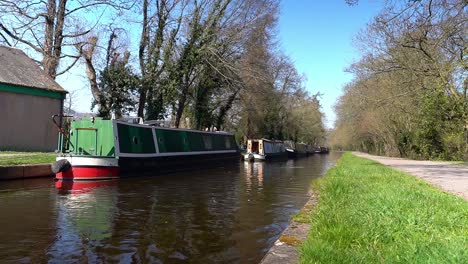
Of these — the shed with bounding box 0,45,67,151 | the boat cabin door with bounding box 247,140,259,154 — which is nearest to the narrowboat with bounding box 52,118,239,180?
the shed with bounding box 0,45,67,151

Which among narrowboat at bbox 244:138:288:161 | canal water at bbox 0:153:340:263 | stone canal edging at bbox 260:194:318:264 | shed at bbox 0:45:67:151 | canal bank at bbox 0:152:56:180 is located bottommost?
canal water at bbox 0:153:340:263

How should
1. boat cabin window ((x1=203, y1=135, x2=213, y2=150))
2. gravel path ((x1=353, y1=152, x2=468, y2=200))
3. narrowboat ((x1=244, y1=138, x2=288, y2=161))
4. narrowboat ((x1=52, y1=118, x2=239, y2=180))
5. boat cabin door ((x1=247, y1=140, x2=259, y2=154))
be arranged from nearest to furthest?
gravel path ((x1=353, y1=152, x2=468, y2=200)) < narrowboat ((x1=52, y1=118, x2=239, y2=180)) < boat cabin window ((x1=203, y1=135, x2=213, y2=150)) < narrowboat ((x1=244, y1=138, x2=288, y2=161)) < boat cabin door ((x1=247, y1=140, x2=259, y2=154))

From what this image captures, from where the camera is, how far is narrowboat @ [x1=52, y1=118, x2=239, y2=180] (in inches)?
570

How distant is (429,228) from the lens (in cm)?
503

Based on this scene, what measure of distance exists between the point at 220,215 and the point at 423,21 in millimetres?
8674

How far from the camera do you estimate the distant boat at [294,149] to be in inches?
1969

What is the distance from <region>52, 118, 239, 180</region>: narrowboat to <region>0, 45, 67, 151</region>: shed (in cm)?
504

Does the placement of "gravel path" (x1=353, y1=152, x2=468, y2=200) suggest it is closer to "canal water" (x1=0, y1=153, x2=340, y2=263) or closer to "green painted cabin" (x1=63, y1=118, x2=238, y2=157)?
"canal water" (x1=0, y1=153, x2=340, y2=263)

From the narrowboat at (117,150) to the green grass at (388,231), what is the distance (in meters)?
9.56

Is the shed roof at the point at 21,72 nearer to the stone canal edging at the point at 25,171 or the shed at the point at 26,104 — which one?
the shed at the point at 26,104

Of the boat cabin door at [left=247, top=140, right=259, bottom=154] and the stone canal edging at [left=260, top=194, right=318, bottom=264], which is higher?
the boat cabin door at [left=247, top=140, right=259, bottom=154]

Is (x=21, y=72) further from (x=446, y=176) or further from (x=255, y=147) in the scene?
(x=255, y=147)

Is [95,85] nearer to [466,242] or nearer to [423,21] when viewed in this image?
[423,21]

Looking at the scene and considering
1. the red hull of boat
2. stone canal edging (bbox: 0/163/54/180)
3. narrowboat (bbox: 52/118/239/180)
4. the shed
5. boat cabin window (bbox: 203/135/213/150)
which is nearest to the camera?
stone canal edging (bbox: 0/163/54/180)
